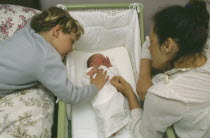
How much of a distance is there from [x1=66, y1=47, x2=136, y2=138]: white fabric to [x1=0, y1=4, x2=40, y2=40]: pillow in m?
0.30

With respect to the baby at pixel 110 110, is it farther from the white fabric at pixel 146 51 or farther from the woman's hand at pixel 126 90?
the white fabric at pixel 146 51

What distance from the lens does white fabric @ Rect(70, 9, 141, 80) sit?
52.6 inches

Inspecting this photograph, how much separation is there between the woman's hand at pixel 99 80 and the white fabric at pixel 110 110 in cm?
2

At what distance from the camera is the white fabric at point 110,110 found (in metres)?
1.09

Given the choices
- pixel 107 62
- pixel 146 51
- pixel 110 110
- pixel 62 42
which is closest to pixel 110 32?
pixel 107 62

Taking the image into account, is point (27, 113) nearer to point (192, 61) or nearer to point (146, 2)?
point (192, 61)

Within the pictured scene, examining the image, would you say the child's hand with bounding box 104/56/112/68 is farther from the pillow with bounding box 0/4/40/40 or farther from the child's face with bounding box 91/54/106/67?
the pillow with bounding box 0/4/40/40

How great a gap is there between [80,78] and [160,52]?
1.87 feet

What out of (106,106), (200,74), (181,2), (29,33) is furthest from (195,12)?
(181,2)

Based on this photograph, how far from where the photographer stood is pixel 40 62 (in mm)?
985

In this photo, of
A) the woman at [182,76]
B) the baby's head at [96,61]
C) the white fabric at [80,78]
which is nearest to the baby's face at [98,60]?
the baby's head at [96,61]

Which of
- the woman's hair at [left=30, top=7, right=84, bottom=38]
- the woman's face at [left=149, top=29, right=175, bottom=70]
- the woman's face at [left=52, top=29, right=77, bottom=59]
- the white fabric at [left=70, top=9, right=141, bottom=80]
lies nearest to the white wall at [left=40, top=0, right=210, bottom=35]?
the white fabric at [left=70, top=9, right=141, bottom=80]

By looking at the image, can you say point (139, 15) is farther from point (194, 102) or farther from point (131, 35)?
point (194, 102)

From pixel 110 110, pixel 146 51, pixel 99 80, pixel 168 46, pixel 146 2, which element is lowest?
pixel 110 110
